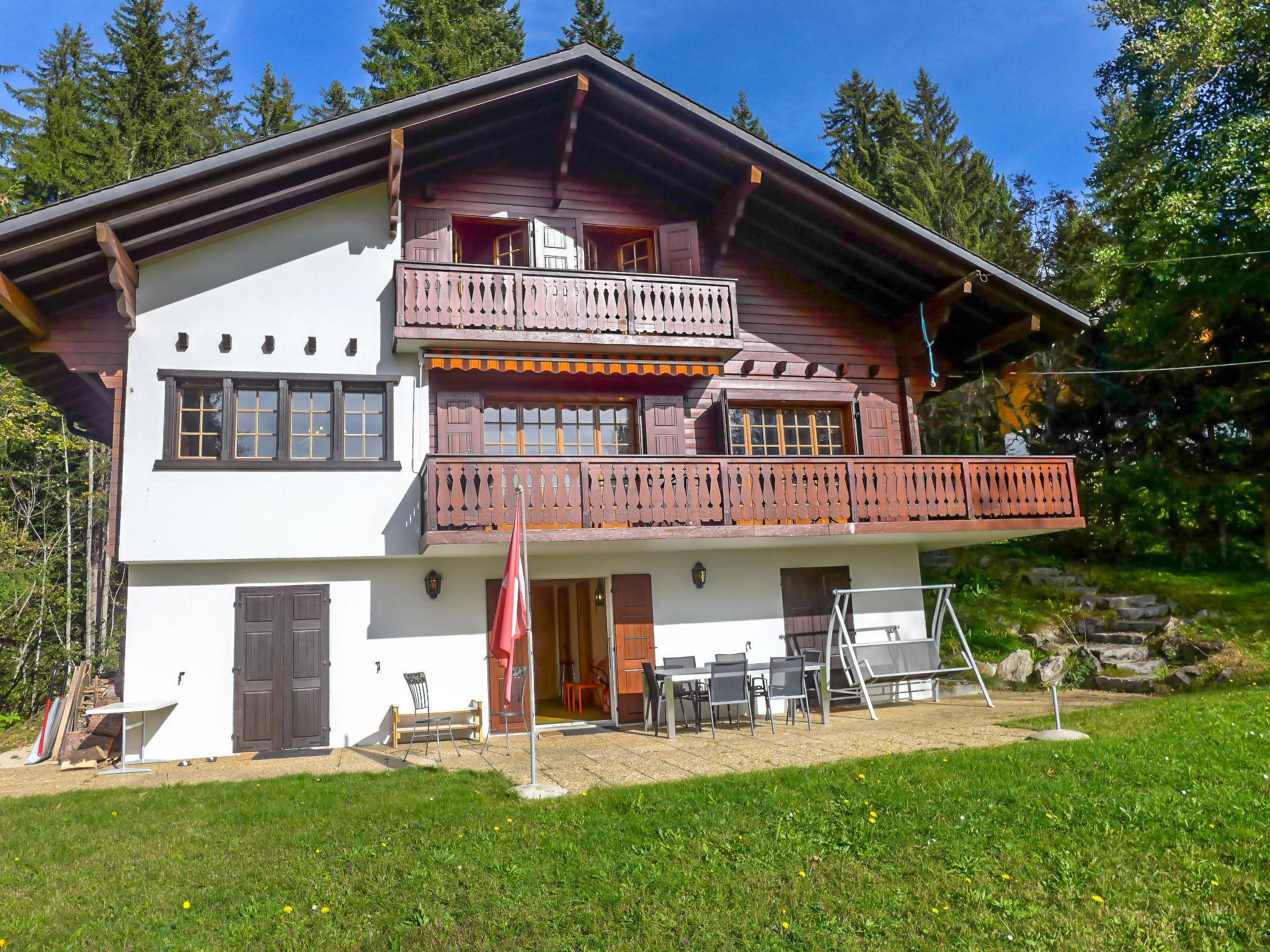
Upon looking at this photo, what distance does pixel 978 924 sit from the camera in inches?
193

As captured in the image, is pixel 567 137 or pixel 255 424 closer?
pixel 255 424

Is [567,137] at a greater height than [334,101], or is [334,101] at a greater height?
[334,101]

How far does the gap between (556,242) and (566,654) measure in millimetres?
8615

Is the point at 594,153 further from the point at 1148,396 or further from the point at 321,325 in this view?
the point at 1148,396

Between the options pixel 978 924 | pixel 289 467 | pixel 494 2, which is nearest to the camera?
pixel 978 924

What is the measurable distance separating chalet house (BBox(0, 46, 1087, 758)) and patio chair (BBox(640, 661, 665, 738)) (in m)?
0.80

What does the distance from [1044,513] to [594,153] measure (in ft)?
30.4

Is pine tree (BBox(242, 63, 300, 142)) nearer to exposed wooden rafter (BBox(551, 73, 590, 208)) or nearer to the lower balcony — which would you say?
exposed wooden rafter (BBox(551, 73, 590, 208))

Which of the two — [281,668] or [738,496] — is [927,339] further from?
[281,668]

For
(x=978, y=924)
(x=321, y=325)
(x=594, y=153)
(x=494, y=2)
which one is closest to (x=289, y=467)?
(x=321, y=325)

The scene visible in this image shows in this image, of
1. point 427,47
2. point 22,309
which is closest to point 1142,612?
point 22,309

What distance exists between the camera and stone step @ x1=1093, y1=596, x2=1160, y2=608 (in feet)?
55.1

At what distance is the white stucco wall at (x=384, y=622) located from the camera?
11.5 meters

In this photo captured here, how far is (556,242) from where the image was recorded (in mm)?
14164
